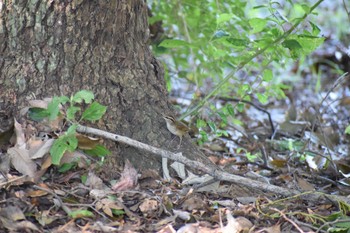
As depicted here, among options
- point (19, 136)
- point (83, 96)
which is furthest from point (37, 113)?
point (83, 96)

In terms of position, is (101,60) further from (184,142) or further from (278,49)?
(278,49)

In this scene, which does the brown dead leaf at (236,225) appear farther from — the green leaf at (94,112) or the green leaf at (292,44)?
the green leaf at (292,44)

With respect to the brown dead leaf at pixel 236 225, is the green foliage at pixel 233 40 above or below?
above

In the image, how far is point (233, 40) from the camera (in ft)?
9.76

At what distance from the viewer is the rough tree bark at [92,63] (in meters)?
2.50

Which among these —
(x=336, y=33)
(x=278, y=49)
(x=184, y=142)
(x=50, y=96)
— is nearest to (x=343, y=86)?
(x=336, y=33)

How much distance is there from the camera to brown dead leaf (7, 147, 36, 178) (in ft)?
7.62

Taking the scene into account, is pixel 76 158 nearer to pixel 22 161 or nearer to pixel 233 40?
pixel 22 161

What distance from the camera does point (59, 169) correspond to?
2385 millimetres

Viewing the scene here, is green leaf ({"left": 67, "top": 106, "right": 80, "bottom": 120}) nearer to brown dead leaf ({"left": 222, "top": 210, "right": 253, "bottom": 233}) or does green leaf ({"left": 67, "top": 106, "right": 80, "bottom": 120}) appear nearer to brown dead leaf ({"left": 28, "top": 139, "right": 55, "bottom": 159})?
brown dead leaf ({"left": 28, "top": 139, "right": 55, "bottom": 159})

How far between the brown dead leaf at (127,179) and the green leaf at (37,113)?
1.22ft

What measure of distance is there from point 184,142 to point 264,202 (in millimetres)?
449

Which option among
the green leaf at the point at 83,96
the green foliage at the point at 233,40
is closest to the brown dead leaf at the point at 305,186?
the green foliage at the point at 233,40

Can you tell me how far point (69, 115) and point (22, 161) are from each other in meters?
0.24
